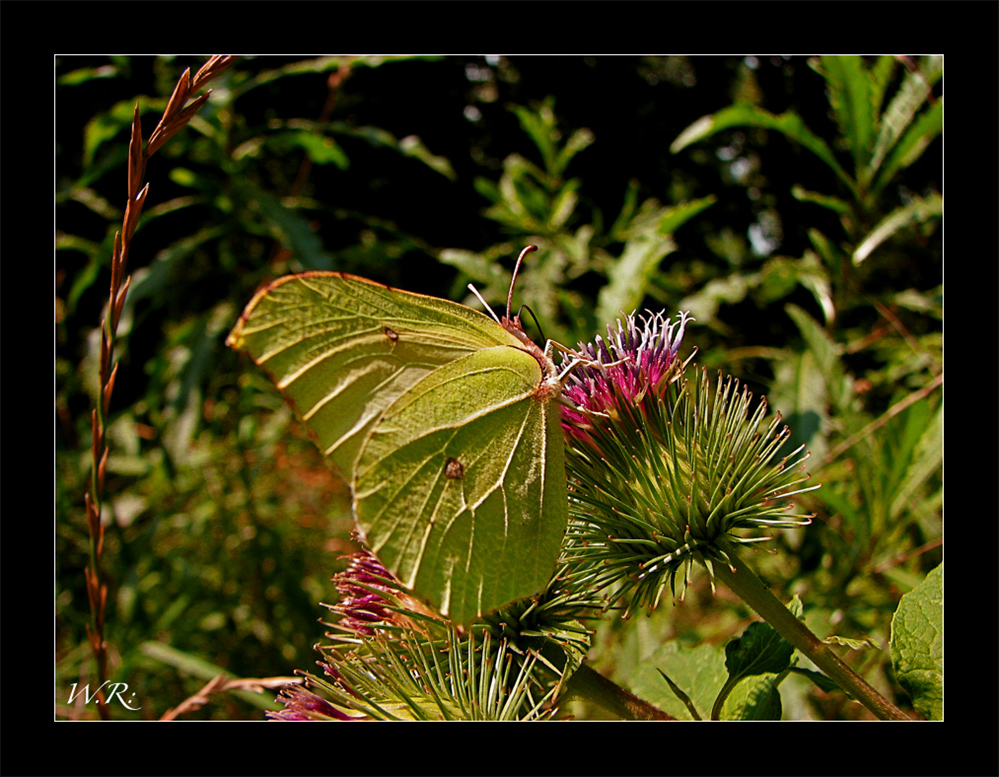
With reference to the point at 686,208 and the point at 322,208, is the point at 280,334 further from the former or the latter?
the point at 322,208

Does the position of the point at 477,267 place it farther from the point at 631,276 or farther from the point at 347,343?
the point at 347,343

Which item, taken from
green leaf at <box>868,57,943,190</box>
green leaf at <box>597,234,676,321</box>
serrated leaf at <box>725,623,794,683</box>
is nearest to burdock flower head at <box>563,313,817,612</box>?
serrated leaf at <box>725,623,794,683</box>

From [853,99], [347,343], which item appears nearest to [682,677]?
[347,343]

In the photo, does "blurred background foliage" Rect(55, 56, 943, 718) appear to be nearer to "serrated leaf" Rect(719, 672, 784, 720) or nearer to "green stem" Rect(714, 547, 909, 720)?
"serrated leaf" Rect(719, 672, 784, 720)

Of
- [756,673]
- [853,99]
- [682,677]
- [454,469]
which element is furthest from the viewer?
[853,99]

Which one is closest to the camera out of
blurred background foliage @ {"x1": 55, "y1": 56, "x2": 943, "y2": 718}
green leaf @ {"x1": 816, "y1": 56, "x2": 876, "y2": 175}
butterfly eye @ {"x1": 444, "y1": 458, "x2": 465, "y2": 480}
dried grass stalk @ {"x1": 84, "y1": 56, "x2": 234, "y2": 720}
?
dried grass stalk @ {"x1": 84, "y1": 56, "x2": 234, "y2": 720}

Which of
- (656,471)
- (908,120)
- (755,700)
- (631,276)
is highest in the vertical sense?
(908,120)
